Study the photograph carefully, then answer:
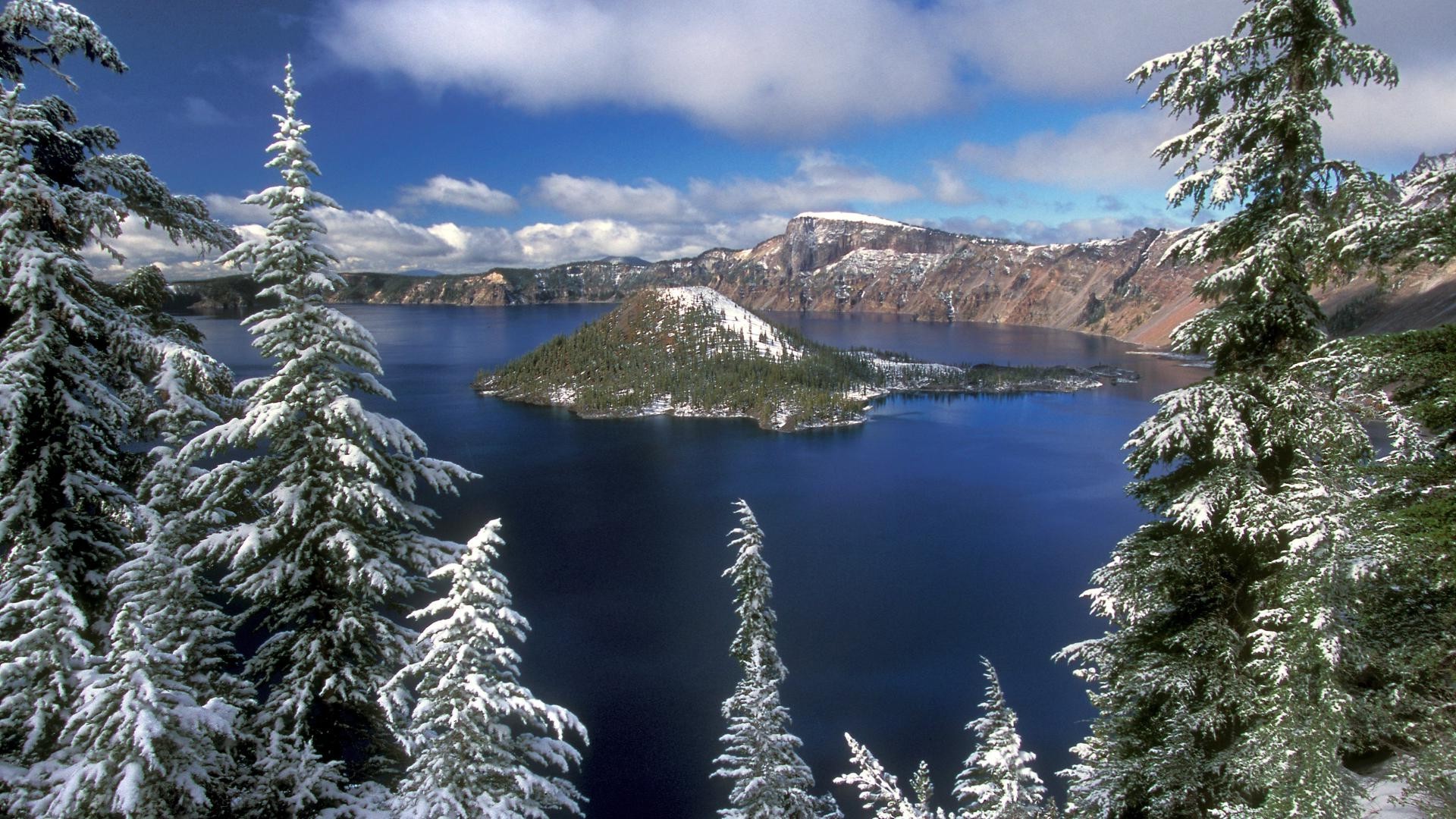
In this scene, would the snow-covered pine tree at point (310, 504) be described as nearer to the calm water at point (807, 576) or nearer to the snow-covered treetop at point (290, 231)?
the snow-covered treetop at point (290, 231)

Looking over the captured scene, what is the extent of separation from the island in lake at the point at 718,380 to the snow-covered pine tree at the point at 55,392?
414 feet

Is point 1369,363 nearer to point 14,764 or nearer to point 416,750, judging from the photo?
point 416,750

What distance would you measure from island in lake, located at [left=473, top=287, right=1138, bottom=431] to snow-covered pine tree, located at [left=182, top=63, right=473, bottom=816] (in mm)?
124458

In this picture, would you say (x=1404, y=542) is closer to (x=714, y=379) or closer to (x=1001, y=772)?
(x=1001, y=772)

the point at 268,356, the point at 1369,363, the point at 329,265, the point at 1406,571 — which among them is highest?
the point at 329,265

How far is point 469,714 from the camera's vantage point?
8961 mm

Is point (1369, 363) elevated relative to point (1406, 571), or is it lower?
elevated

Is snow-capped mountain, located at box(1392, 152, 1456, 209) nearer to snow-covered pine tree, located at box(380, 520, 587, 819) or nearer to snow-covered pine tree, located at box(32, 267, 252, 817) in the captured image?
snow-covered pine tree, located at box(380, 520, 587, 819)

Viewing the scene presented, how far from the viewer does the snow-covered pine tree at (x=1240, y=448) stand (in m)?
7.51

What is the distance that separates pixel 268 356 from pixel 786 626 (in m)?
46.1

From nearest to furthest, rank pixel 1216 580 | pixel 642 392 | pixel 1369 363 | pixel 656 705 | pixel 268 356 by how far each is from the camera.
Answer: pixel 1369 363 → pixel 1216 580 → pixel 268 356 → pixel 656 705 → pixel 642 392

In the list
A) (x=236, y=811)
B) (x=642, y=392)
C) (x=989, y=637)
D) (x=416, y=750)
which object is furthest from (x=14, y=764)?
(x=642, y=392)

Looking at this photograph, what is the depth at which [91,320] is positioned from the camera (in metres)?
8.41

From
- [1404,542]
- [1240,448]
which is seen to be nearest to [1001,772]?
[1240,448]
